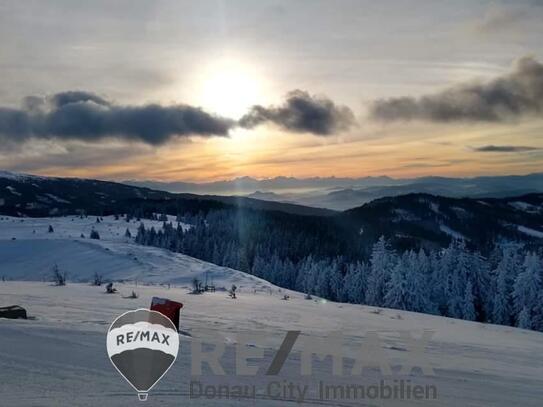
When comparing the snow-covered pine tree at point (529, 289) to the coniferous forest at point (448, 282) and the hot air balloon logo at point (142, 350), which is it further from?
the hot air balloon logo at point (142, 350)

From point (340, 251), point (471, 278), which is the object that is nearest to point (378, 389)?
point (471, 278)

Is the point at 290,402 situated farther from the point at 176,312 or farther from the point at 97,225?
the point at 97,225

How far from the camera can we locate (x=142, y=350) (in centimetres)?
623

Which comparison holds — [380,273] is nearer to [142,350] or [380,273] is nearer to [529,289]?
[529,289]

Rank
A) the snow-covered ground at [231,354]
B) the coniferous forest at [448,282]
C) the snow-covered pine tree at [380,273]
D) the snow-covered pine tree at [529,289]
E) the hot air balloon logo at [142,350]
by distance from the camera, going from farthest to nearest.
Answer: the snow-covered pine tree at [380,273] < the coniferous forest at [448,282] < the snow-covered pine tree at [529,289] < the hot air balloon logo at [142,350] < the snow-covered ground at [231,354]

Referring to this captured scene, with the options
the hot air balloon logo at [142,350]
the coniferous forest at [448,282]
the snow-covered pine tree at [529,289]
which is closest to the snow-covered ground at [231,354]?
the hot air balloon logo at [142,350]

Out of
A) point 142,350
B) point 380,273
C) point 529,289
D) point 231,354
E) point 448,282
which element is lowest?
point 448,282

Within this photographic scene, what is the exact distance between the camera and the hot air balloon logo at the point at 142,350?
5.82m

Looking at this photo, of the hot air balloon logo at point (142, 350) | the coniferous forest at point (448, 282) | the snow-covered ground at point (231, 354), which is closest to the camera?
the snow-covered ground at point (231, 354)

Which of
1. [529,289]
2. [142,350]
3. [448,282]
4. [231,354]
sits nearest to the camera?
[142,350]

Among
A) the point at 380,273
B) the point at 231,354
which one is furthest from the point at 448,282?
the point at 231,354

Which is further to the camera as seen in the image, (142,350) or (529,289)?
(529,289)

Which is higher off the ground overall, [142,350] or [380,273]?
[142,350]

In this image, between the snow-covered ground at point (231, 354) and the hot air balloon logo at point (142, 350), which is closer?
the snow-covered ground at point (231, 354)
